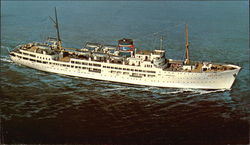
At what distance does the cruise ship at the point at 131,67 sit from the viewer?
5278 centimetres

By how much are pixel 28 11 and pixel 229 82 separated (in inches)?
4267

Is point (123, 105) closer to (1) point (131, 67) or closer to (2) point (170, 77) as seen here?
(1) point (131, 67)

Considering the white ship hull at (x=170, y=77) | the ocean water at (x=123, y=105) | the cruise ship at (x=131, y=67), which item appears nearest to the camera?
the ocean water at (x=123, y=105)

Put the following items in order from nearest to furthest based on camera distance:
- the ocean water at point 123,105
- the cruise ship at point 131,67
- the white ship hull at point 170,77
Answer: the ocean water at point 123,105 < the white ship hull at point 170,77 < the cruise ship at point 131,67

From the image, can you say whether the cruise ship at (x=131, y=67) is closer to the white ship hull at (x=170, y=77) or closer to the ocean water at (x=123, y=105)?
the white ship hull at (x=170, y=77)

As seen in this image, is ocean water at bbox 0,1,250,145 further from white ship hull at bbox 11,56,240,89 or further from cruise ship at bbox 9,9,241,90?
cruise ship at bbox 9,9,241,90

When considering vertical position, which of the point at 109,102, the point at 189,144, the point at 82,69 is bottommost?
the point at 189,144

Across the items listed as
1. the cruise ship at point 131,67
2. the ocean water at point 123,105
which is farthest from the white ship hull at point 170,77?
the ocean water at point 123,105

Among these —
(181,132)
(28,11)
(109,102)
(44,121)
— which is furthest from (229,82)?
(28,11)

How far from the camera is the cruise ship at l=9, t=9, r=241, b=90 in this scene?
173 feet

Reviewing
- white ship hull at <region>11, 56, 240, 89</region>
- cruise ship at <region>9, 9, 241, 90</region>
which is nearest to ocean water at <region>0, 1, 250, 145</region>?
white ship hull at <region>11, 56, 240, 89</region>

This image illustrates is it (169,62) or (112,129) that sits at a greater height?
(169,62)

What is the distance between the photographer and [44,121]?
40406 millimetres

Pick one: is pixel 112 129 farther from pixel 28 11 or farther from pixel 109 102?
pixel 28 11
